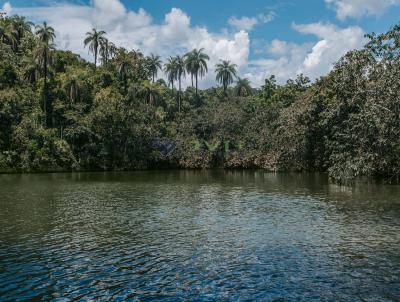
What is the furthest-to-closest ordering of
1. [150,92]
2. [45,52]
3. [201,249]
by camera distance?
[150,92] < [45,52] < [201,249]

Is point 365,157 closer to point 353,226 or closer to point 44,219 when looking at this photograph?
point 353,226

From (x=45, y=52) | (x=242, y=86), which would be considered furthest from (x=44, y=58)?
(x=242, y=86)

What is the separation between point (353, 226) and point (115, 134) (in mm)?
64661

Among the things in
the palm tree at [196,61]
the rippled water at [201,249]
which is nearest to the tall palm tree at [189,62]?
the palm tree at [196,61]

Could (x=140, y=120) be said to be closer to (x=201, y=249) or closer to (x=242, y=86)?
(x=242, y=86)

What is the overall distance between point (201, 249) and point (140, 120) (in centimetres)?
7029

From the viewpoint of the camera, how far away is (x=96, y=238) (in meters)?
23.0

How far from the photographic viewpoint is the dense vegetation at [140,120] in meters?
59.2

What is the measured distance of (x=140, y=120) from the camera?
88938mm

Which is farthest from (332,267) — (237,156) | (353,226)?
(237,156)

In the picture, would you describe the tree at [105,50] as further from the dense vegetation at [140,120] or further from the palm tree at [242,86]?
the palm tree at [242,86]

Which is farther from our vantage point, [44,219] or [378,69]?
[378,69]

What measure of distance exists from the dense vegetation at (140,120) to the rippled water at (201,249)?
1983 centimetres

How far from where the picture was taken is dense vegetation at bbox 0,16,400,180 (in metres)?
59.2
